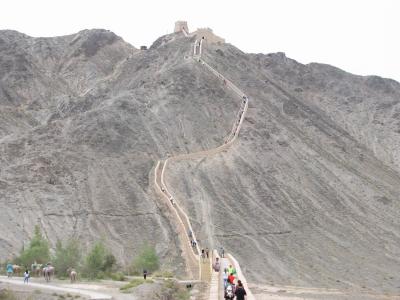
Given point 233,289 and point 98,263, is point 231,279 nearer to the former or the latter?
point 233,289

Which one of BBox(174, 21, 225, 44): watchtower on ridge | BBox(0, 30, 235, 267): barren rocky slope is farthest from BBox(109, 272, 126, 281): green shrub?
BBox(174, 21, 225, 44): watchtower on ridge

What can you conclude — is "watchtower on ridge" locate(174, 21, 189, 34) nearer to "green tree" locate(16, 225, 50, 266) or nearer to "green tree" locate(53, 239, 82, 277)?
"green tree" locate(53, 239, 82, 277)

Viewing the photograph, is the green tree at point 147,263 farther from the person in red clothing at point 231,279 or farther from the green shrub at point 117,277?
the person in red clothing at point 231,279

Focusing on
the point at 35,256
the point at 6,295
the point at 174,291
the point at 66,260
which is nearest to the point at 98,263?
the point at 66,260

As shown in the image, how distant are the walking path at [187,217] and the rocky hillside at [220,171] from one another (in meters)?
0.69

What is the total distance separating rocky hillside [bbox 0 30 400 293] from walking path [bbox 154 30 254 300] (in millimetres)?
687

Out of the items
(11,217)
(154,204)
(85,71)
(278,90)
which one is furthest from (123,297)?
(85,71)

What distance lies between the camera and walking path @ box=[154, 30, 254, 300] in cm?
2842

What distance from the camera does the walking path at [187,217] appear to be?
28422mm

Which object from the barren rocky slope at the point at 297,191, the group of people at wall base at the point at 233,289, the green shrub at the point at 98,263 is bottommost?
the group of people at wall base at the point at 233,289

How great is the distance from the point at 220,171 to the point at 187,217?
8970 mm

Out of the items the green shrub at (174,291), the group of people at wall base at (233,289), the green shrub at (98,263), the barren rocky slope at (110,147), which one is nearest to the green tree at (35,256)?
the green shrub at (98,263)

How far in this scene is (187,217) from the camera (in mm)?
44594

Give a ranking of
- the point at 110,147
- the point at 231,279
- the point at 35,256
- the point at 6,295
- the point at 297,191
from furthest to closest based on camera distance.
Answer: the point at 297,191
the point at 110,147
the point at 35,256
the point at 231,279
the point at 6,295
